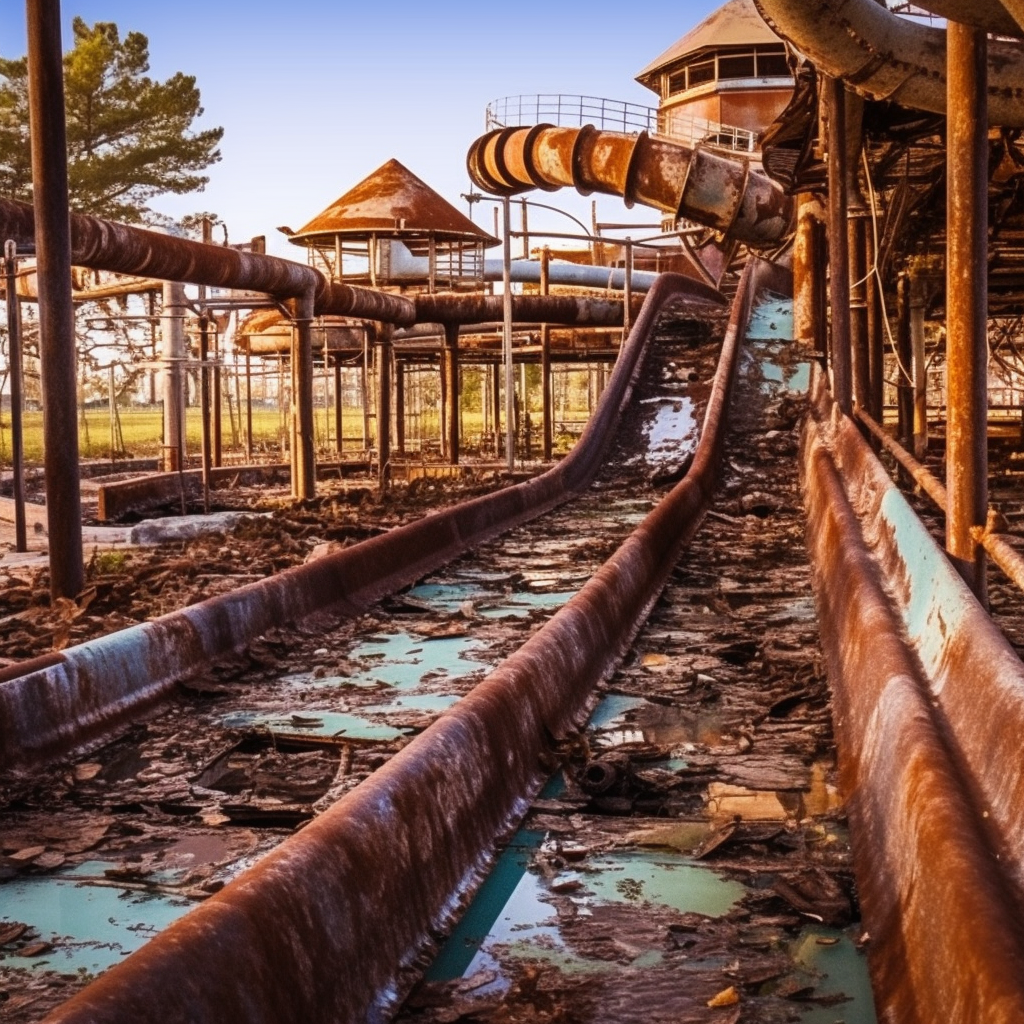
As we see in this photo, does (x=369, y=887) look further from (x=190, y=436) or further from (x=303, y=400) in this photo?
(x=190, y=436)

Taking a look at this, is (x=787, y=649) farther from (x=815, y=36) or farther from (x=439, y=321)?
(x=439, y=321)

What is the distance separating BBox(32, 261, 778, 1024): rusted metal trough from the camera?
222 centimetres

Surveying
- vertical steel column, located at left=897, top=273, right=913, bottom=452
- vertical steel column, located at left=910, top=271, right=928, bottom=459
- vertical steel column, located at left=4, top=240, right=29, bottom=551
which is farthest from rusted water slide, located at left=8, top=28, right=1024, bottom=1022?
vertical steel column, located at left=910, top=271, right=928, bottom=459

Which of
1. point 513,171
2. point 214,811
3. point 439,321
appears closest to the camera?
point 214,811

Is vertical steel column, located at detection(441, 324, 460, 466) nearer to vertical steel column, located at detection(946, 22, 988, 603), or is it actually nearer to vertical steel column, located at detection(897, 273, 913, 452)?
vertical steel column, located at detection(897, 273, 913, 452)

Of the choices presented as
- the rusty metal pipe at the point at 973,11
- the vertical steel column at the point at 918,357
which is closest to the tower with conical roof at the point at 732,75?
the vertical steel column at the point at 918,357

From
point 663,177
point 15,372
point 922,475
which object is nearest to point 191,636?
point 922,475

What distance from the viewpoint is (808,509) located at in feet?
35.4

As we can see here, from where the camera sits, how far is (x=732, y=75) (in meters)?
32.5

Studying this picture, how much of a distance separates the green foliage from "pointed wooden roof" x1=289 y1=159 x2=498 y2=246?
11426 mm

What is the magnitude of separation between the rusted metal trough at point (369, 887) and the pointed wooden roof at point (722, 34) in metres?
29.4

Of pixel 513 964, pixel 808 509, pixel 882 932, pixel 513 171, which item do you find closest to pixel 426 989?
pixel 513 964

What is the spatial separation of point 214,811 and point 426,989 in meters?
1.38

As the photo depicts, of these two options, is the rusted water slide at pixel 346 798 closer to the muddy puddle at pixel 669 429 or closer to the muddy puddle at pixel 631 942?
the muddy puddle at pixel 631 942
